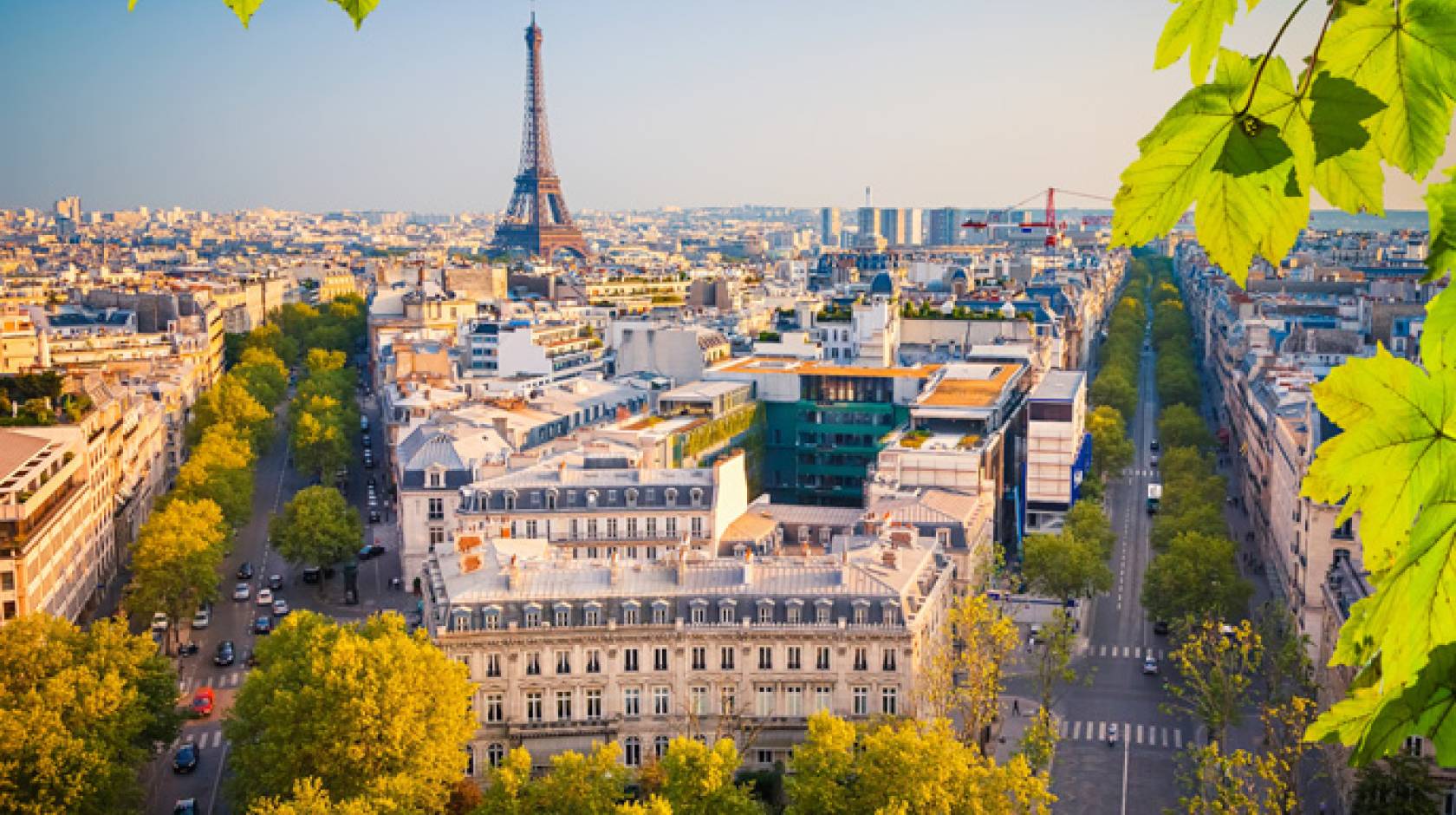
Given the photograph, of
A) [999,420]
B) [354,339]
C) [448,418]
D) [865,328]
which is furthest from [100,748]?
[354,339]

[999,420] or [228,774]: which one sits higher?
[999,420]

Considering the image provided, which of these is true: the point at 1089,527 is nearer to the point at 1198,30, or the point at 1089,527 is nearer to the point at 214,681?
the point at 214,681

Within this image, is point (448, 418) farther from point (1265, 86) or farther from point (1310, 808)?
point (1265, 86)

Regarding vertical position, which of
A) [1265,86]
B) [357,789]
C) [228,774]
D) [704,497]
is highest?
[1265,86]

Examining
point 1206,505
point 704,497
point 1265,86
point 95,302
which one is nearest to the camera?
point 1265,86

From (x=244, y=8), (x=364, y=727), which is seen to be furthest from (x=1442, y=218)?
(x=364, y=727)

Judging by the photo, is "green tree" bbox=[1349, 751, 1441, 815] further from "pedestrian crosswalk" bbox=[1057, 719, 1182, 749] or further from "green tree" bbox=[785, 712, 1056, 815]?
"pedestrian crosswalk" bbox=[1057, 719, 1182, 749]
